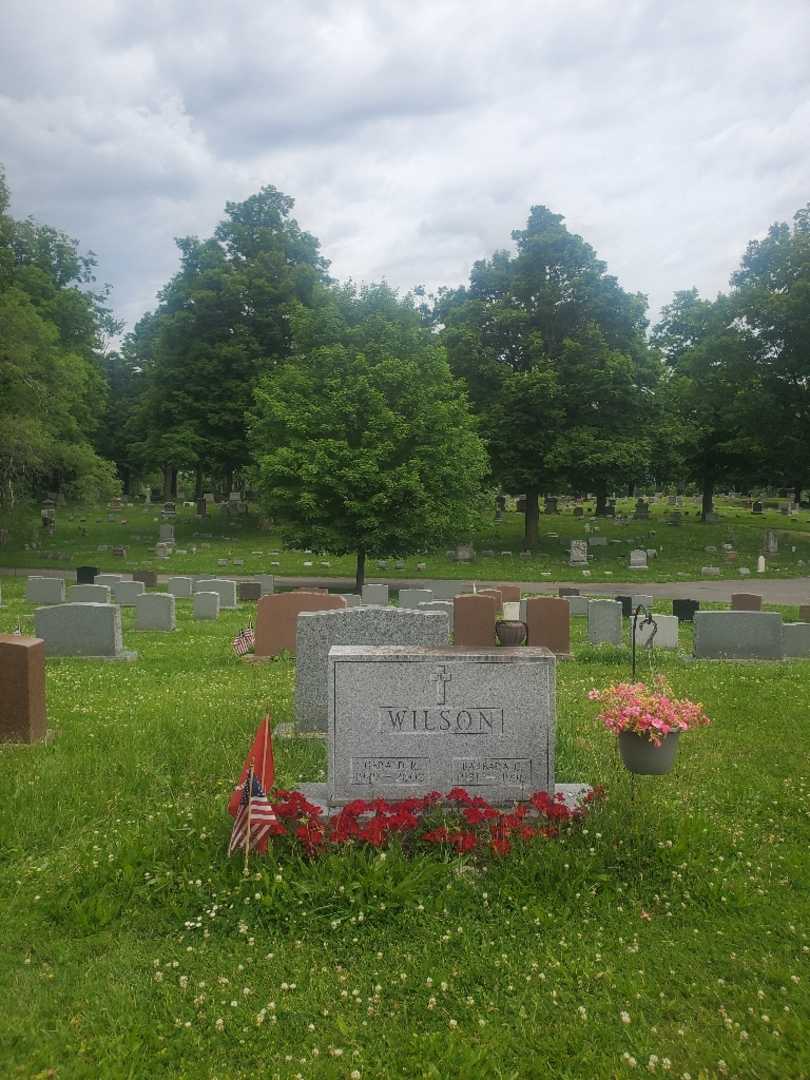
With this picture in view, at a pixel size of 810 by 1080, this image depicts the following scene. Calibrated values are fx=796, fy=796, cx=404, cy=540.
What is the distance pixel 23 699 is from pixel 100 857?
11.1 feet

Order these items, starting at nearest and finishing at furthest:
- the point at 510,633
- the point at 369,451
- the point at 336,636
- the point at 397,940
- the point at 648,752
Answer: the point at 397,940, the point at 648,752, the point at 336,636, the point at 510,633, the point at 369,451

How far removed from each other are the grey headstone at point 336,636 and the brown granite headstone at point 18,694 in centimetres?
287

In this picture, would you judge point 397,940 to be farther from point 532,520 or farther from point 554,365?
point 554,365

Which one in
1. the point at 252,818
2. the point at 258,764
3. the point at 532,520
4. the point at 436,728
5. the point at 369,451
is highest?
the point at 369,451

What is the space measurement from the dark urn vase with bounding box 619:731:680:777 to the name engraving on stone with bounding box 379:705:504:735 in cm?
119

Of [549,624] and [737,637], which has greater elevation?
[549,624]

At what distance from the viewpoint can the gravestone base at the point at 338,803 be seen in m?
6.60

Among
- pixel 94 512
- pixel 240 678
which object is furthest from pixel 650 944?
pixel 94 512

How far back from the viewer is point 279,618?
45.9ft

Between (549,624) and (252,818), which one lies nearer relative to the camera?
(252,818)

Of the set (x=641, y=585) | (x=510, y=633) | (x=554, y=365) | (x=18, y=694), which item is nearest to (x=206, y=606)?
(x=510, y=633)

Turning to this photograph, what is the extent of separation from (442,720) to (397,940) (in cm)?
209

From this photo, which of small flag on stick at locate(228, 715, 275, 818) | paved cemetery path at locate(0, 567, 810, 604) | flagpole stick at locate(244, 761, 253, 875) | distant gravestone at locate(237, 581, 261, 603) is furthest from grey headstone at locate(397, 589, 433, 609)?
flagpole stick at locate(244, 761, 253, 875)

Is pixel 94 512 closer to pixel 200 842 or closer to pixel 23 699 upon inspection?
pixel 23 699
